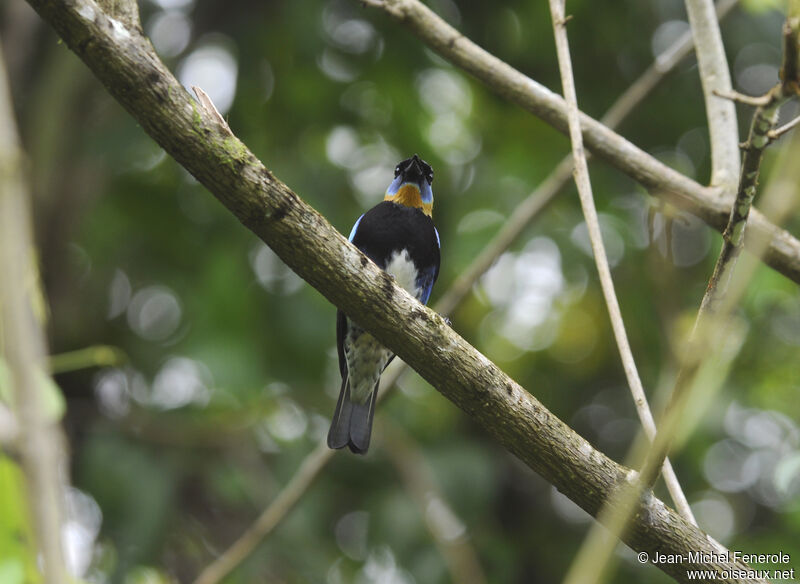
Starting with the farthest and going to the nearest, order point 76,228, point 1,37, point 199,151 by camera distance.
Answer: point 76,228
point 1,37
point 199,151

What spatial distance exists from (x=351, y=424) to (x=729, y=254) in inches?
78.7

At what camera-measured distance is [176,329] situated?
6.00 meters

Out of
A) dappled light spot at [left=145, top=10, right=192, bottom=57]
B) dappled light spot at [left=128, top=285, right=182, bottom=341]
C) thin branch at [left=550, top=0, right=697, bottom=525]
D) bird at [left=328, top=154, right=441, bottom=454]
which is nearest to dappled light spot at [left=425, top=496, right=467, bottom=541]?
bird at [left=328, top=154, right=441, bottom=454]

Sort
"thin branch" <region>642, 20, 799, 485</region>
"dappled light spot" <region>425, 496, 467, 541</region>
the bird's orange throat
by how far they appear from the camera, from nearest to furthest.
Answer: "thin branch" <region>642, 20, 799, 485</region> < the bird's orange throat < "dappled light spot" <region>425, 496, 467, 541</region>

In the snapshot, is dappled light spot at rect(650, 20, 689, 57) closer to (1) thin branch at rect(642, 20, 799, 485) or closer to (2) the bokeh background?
(2) the bokeh background

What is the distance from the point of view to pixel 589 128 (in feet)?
10.1

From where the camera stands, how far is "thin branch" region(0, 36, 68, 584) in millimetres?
632

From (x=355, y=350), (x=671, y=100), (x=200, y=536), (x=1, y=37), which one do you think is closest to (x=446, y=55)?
(x=355, y=350)

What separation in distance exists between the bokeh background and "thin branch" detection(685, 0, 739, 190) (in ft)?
4.23

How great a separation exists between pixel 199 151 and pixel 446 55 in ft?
4.90

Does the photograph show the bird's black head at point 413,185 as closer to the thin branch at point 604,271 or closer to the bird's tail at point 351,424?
the bird's tail at point 351,424

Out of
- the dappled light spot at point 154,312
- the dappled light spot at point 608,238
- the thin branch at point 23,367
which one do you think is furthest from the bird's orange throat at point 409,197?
the thin branch at point 23,367

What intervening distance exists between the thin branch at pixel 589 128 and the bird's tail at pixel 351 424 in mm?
1402

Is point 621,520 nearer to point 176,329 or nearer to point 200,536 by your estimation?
point 200,536
